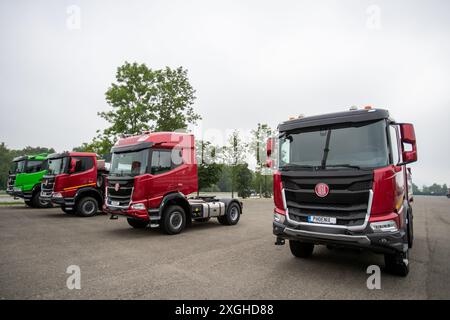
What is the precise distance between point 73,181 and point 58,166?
117cm

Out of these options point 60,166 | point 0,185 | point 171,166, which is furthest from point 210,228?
point 0,185

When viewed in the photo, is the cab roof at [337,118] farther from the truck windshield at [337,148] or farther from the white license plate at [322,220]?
the white license plate at [322,220]

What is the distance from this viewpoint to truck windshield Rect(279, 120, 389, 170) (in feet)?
14.1

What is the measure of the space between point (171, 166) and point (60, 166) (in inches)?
287

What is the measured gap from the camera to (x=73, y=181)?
1251cm

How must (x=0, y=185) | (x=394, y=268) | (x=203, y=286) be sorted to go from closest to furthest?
(x=203, y=286), (x=394, y=268), (x=0, y=185)

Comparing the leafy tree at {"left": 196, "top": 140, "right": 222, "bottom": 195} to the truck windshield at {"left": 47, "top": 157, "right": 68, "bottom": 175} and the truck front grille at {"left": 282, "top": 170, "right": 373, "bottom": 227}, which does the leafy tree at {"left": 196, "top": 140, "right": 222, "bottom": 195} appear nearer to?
the truck windshield at {"left": 47, "top": 157, "right": 68, "bottom": 175}

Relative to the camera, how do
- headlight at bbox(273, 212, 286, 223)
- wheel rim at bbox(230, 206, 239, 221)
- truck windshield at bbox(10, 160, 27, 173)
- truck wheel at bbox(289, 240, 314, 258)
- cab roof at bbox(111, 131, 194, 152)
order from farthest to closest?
truck windshield at bbox(10, 160, 27, 173) → wheel rim at bbox(230, 206, 239, 221) → cab roof at bbox(111, 131, 194, 152) → truck wheel at bbox(289, 240, 314, 258) → headlight at bbox(273, 212, 286, 223)

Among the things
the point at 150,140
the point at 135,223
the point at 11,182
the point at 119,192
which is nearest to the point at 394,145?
the point at 150,140

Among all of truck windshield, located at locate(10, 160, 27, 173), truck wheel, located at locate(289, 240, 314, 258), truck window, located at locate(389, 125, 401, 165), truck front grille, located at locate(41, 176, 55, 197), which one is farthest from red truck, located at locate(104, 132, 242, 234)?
truck windshield, located at locate(10, 160, 27, 173)

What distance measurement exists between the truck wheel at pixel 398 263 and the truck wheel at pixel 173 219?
5817 mm

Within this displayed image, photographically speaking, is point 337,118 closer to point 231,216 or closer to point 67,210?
point 231,216

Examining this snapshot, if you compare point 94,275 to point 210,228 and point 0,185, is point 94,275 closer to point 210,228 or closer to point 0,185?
point 210,228

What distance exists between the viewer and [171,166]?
8.62 m
